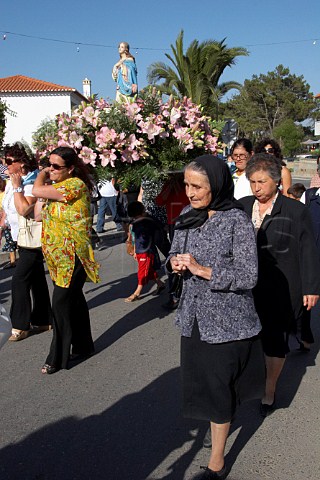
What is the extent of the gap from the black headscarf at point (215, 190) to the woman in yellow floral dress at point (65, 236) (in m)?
1.62

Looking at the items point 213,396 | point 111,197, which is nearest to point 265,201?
point 213,396

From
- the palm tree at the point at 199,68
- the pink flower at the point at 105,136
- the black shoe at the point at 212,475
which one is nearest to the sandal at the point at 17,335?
the pink flower at the point at 105,136

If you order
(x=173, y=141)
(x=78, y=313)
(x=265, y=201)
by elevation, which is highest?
(x=173, y=141)

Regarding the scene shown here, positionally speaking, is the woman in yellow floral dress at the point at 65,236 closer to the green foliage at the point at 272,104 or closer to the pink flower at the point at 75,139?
the pink flower at the point at 75,139

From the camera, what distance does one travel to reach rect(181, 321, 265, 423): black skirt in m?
2.64

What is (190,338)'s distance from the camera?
8.96ft

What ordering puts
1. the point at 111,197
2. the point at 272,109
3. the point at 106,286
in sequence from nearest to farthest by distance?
the point at 106,286
the point at 111,197
the point at 272,109

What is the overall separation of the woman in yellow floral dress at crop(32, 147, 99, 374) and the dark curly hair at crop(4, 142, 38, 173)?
810 mm

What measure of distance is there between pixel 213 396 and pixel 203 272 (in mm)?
682

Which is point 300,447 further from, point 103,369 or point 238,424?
point 103,369

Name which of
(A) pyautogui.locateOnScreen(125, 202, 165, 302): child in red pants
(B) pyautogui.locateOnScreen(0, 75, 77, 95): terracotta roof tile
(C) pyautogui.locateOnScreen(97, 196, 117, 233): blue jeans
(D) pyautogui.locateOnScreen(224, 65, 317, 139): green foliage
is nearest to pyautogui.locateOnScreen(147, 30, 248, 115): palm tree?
(C) pyautogui.locateOnScreen(97, 196, 117, 233): blue jeans

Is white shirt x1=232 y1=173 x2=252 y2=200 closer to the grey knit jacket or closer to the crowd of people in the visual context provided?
the crowd of people

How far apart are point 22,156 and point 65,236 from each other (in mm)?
1326

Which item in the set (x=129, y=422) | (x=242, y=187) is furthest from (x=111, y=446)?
(x=242, y=187)
